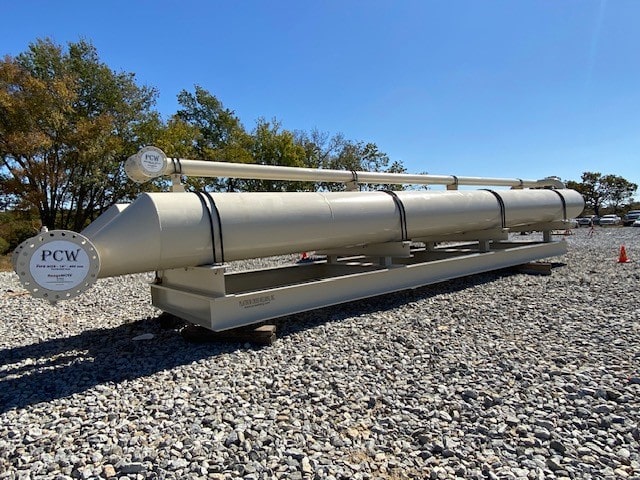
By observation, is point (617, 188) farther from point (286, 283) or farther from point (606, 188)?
point (286, 283)

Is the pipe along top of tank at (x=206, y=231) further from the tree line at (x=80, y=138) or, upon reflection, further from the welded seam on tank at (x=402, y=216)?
the tree line at (x=80, y=138)

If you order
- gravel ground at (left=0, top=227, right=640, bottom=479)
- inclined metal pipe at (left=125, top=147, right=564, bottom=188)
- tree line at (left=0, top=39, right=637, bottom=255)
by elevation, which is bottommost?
gravel ground at (left=0, top=227, right=640, bottom=479)

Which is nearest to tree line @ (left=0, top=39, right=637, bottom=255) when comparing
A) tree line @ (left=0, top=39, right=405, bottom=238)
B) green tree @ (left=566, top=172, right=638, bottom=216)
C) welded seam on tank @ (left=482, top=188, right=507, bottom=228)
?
tree line @ (left=0, top=39, right=405, bottom=238)

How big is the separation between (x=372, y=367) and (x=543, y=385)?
1.33m

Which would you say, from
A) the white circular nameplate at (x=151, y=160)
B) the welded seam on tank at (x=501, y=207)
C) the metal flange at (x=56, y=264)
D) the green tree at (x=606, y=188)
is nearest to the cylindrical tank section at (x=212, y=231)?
the metal flange at (x=56, y=264)

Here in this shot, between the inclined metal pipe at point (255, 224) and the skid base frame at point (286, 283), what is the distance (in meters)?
0.38

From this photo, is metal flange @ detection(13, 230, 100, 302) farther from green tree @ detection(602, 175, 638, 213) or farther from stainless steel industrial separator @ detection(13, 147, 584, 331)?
green tree @ detection(602, 175, 638, 213)

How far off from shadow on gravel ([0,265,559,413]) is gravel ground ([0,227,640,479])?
0.02 metres

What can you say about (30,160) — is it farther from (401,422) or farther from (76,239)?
(401,422)

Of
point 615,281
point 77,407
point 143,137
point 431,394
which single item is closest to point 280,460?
point 431,394

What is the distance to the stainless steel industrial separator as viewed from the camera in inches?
140

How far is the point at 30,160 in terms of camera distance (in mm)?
17250

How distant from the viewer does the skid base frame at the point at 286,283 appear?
4.38 metres

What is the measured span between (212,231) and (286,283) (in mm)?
2270
